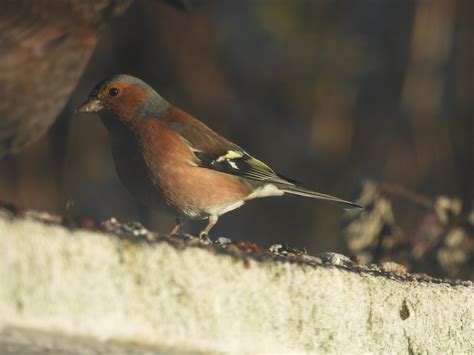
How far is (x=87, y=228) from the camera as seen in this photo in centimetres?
251

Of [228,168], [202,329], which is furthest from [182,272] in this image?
[228,168]

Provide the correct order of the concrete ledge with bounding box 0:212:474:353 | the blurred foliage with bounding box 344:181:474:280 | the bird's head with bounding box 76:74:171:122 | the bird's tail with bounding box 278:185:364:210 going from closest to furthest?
1. the concrete ledge with bounding box 0:212:474:353
2. the bird's head with bounding box 76:74:171:122
3. the bird's tail with bounding box 278:185:364:210
4. the blurred foliage with bounding box 344:181:474:280

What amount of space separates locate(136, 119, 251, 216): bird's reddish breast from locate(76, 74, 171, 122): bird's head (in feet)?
0.34

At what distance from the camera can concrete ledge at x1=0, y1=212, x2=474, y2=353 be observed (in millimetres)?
2293

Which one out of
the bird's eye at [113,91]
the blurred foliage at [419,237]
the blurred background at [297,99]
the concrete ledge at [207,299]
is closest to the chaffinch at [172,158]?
the bird's eye at [113,91]

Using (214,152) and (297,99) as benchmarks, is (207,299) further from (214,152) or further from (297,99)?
(297,99)

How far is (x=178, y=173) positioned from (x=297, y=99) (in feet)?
18.9

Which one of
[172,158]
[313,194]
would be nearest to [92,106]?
[172,158]

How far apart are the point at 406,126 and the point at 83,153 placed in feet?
10.3

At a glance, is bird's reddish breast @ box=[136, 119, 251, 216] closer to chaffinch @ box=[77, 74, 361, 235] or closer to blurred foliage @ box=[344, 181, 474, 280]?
chaffinch @ box=[77, 74, 361, 235]

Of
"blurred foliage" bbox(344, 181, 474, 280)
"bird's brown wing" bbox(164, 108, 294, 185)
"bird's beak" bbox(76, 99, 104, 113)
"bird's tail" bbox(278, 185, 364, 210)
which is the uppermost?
"blurred foliage" bbox(344, 181, 474, 280)

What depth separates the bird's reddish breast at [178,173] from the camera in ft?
14.5

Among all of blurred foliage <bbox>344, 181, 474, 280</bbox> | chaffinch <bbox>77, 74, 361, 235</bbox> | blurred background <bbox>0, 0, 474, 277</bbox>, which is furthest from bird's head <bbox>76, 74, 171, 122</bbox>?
blurred background <bbox>0, 0, 474, 277</bbox>

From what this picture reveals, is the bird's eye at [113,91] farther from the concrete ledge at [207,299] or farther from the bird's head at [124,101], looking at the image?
the concrete ledge at [207,299]
